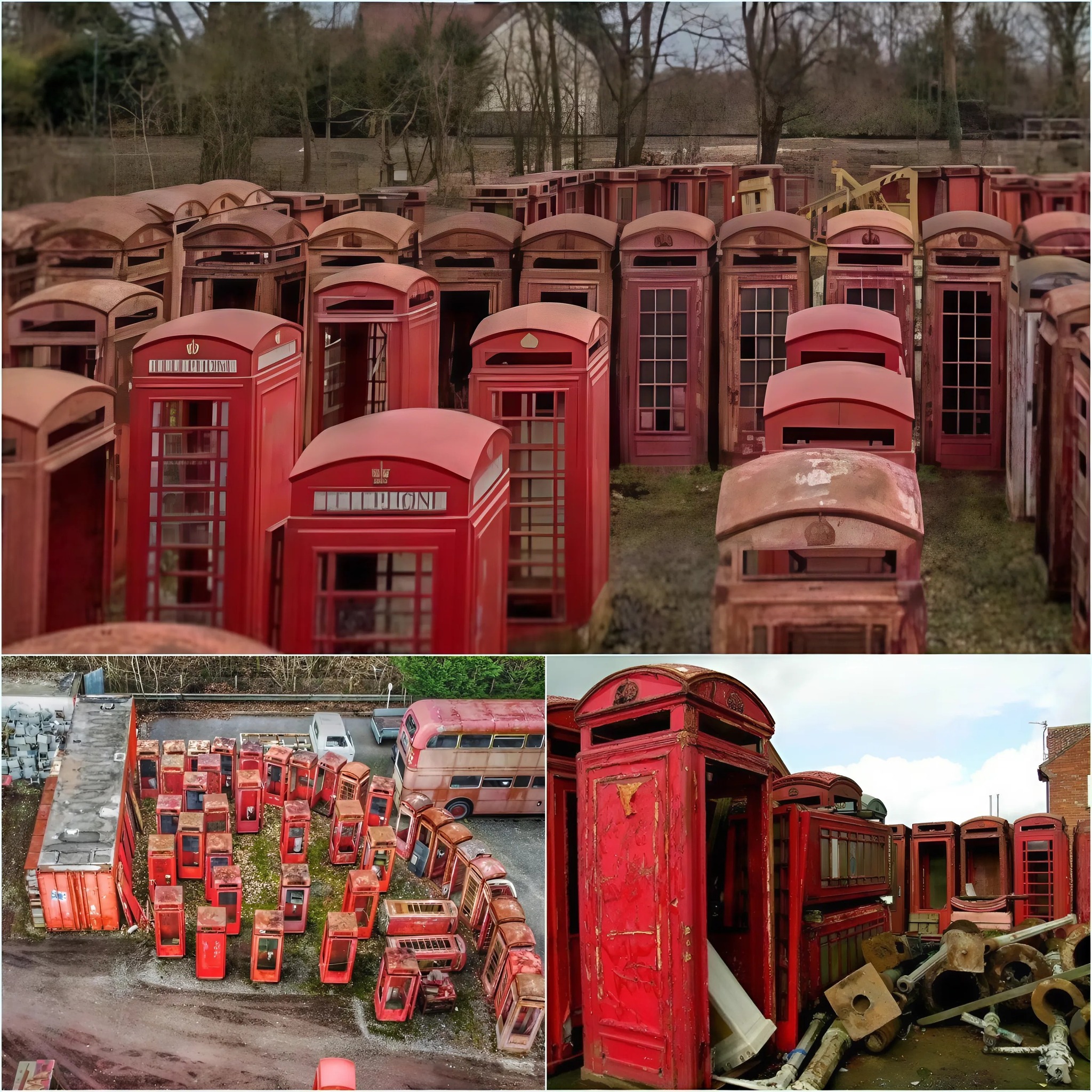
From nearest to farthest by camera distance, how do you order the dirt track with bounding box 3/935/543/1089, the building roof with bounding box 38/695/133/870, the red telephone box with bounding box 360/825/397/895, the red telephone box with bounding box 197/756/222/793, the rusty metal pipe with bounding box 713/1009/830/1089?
the rusty metal pipe with bounding box 713/1009/830/1089, the dirt track with bounding box 3/935/543/1089, the building roof with bounding box 38/695/133/870, the red telephone box with bounding box 360/825/397/895, the red telephone box with bounding box 197/756/222/793

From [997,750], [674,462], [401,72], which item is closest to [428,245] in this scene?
[401,72]

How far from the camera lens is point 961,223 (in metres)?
5.82

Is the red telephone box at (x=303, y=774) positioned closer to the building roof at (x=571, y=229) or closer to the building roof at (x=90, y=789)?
the building roof at (x=90, y=789)

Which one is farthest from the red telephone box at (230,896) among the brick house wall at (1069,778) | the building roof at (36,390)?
the brick house wall at (1069,778)

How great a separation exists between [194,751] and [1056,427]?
410 cm

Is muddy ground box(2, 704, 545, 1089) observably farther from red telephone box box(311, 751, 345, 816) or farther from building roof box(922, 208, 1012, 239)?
building roof box(922, 208, 1012, 239)

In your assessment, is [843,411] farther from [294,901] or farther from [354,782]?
[294,901]

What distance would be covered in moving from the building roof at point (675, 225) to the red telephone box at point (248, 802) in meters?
2.96

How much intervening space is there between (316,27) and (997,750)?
173 inches

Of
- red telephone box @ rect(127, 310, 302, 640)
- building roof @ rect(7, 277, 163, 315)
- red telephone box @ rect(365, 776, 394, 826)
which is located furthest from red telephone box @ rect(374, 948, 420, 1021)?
building roof @ rect(7, 277, 163, 315)

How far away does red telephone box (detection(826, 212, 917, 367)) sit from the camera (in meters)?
5.79

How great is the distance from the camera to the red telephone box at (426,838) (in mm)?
5527

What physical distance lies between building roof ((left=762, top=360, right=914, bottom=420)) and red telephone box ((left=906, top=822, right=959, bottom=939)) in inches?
72.9

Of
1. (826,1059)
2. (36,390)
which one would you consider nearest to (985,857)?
(826,1059)
